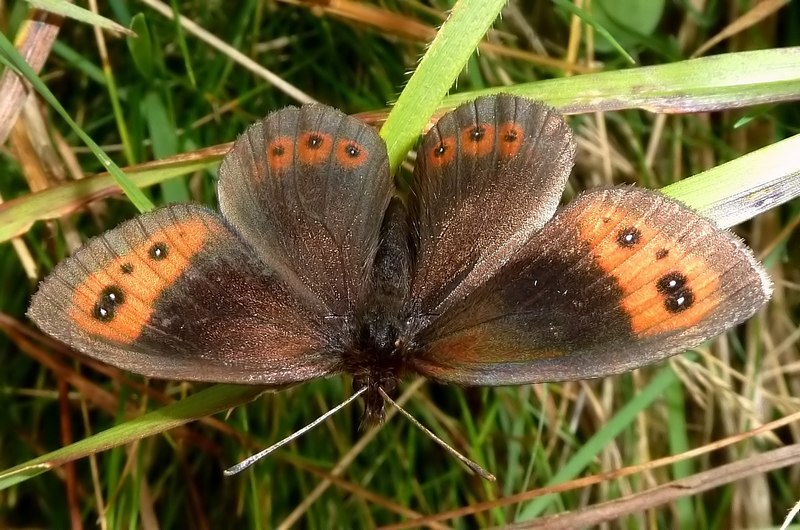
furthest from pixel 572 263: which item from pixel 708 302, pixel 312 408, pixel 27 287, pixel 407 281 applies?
pixel 27 287

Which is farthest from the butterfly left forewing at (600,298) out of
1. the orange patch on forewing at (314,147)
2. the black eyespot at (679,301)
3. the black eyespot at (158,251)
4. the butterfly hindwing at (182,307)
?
the black eyespot at (158,251)

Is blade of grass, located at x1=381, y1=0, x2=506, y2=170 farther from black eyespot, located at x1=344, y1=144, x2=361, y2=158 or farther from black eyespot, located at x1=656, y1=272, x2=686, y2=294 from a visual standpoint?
black eyespot, located at x1=656, y1=272, x2=686, y2=294

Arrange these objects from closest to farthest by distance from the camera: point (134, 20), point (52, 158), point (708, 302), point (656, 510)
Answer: point (708, 302) < point (134, 20) < point (52, 158) < point (656, 510)

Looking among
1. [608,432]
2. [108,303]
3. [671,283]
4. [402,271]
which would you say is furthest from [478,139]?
[608,432]

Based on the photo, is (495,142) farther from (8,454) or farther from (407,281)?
(8,454)

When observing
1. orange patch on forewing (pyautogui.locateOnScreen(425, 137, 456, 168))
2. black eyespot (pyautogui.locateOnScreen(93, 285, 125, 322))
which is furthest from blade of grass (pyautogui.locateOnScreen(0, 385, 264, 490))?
orange patch on forewing (pyautogui.locateOnScreen(425, 137, 456, 168))

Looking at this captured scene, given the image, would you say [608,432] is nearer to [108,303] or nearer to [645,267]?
[645,267]

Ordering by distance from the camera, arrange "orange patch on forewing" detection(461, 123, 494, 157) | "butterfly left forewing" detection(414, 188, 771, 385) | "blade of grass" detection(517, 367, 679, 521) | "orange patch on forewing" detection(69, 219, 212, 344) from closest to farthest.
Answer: "butterfly left forewing" detection(414, 188, 771, 385) < "orange patch on forewing" detection(69, 219, 212, 344) < "orange patch on forewing" detection(461, 123, 494, 157) < "blade of grass" detection(517, 367, 679, 521)
